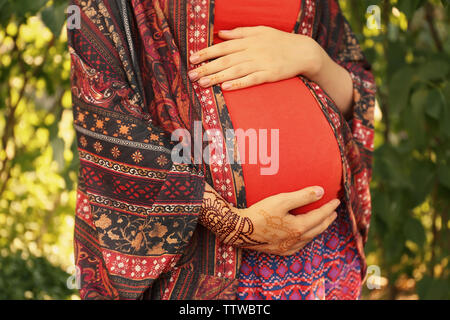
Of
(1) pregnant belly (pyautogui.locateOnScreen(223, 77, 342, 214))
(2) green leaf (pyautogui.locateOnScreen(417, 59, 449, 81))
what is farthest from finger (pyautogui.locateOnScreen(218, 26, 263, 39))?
(2) green leaf (pyautogui.locateOnScreen(417, 59, 449, 81))

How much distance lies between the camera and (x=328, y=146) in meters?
0.89

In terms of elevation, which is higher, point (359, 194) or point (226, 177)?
point (226, 177)

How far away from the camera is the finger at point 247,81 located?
33.3 inches

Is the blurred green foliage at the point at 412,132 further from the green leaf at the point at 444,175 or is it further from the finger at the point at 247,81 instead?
the finger at the point at 247,81

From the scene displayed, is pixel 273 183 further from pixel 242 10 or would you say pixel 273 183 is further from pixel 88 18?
pixel 88 18

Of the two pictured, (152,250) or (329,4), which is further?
(329,4)

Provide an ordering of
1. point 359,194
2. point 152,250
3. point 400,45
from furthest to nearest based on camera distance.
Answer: point 400,45 → point 359,194 → point 152,250

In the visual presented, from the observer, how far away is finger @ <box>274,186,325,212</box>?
0.82m

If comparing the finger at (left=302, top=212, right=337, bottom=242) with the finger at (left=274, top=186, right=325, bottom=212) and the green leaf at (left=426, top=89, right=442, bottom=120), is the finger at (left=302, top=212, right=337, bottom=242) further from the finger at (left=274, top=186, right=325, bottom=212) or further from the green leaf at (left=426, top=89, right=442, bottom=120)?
the green leaf at (left=426, top=89, right=442, bottom=120)

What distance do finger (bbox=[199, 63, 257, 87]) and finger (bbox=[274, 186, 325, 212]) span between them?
0.76 ft

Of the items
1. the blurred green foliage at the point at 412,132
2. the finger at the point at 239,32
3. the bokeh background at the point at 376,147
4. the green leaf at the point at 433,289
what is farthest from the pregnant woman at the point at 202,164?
the green leaf at the point at 433,289

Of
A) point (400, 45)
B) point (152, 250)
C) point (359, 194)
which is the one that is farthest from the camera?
point (400, 45)
